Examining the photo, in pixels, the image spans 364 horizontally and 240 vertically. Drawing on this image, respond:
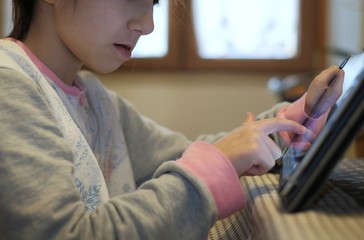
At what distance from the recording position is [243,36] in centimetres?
305

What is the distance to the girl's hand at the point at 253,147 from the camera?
580 millimetres

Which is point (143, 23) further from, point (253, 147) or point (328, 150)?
point (328, 150)

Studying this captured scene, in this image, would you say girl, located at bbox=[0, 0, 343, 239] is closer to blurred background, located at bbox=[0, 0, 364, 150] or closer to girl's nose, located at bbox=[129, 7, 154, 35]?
girl's nose, located at bbox=[129, 7, 154, 35]

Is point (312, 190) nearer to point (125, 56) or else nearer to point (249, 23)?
point (125, 56)

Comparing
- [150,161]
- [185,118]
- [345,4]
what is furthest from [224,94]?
[150,161]

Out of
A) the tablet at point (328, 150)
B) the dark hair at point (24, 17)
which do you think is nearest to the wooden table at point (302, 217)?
the tablet at point (328, 150)

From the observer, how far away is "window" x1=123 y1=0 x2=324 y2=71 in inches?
118

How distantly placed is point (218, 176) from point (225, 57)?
2560mm

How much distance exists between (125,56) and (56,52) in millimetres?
114

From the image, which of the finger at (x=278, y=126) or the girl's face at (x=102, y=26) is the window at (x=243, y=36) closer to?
the girl's face at (x=102, y=26)

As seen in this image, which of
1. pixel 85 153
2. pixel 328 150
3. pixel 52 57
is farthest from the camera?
pixel 52 57

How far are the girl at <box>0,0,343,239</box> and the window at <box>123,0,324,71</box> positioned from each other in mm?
2199

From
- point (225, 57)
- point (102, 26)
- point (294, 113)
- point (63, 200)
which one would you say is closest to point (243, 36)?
point (225, 57)

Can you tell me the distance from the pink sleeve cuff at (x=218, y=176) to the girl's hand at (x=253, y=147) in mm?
14
